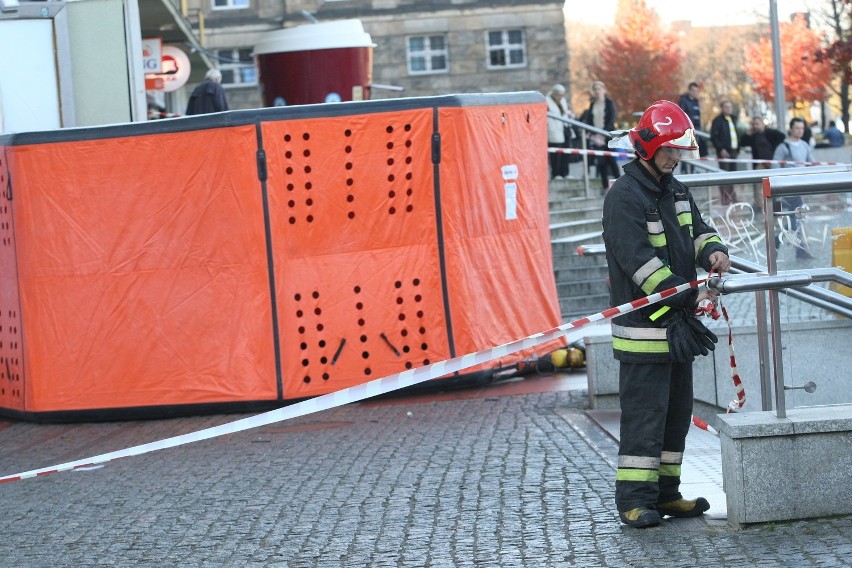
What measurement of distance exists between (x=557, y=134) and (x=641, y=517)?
18849 millimetres

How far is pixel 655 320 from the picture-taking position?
261 inches

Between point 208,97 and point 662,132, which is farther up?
point 208,97

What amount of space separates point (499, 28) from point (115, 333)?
1850 inches

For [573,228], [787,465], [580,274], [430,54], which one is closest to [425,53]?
[430,54]

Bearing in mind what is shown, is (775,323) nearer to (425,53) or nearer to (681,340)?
(681,340)

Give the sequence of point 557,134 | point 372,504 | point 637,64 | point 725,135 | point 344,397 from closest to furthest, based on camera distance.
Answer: point 344,397 → point 372,504 → point 557,134 → point 725,135 → point 637,64

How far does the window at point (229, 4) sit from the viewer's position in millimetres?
56875

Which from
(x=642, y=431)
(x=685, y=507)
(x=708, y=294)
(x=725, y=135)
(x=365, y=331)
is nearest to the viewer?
(x=708, y=294)

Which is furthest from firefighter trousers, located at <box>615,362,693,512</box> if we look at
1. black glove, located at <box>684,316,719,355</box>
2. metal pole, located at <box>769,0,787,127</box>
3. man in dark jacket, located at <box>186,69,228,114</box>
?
metal pole, located at <box>769,0,787,127</box>

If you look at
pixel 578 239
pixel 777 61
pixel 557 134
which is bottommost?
pixel 578 239

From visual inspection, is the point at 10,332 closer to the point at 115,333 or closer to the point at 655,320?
the point at 115,333

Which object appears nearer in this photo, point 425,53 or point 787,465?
point 787,465

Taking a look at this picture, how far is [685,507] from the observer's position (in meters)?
6.73

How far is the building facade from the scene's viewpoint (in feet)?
187
